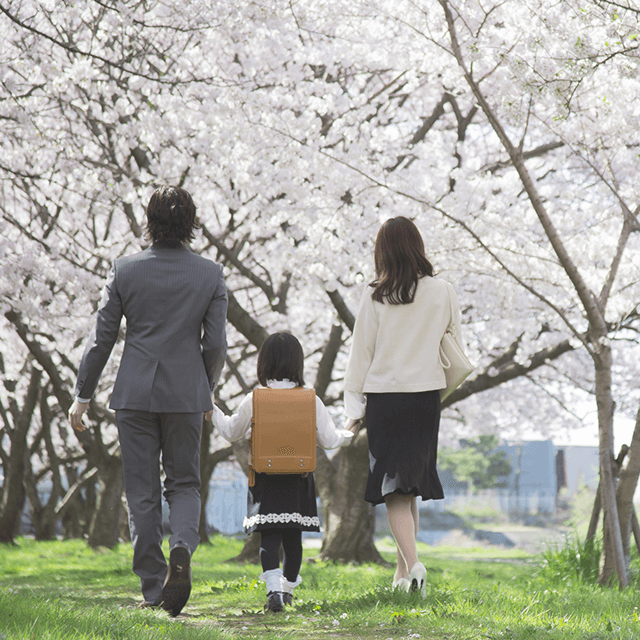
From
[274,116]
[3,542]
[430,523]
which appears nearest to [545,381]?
[274,116]

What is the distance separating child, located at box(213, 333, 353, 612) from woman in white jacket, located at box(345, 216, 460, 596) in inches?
8.4

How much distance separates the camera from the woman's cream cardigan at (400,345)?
11.5ft

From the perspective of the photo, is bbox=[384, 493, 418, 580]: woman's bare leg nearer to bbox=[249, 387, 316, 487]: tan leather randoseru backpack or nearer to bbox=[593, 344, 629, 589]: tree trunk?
bbox=[249, 387, 316, 487]: tan leather randoseru backpack

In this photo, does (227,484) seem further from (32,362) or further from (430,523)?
(32,362)

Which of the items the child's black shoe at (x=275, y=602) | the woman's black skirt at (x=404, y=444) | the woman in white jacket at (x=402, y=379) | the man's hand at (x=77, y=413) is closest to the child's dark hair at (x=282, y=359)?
the woman in white jacket at (x=402, y=379)

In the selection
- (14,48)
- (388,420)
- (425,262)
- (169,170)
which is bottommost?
(388,420)

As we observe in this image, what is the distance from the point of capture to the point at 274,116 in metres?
7.19

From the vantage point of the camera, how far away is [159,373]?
3271 mm

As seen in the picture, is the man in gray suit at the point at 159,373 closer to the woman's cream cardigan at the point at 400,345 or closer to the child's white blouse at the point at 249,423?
the child's white blouse at the point at 249,423

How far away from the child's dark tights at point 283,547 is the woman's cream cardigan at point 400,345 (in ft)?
2.27

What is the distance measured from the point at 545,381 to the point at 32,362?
894 centimetres

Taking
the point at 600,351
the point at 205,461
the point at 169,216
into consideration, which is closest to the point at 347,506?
the point at 205,461

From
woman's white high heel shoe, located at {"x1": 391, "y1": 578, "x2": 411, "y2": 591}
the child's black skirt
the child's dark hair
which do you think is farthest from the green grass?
the child's dark hair

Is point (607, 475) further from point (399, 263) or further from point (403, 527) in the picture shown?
point (399, 263)
